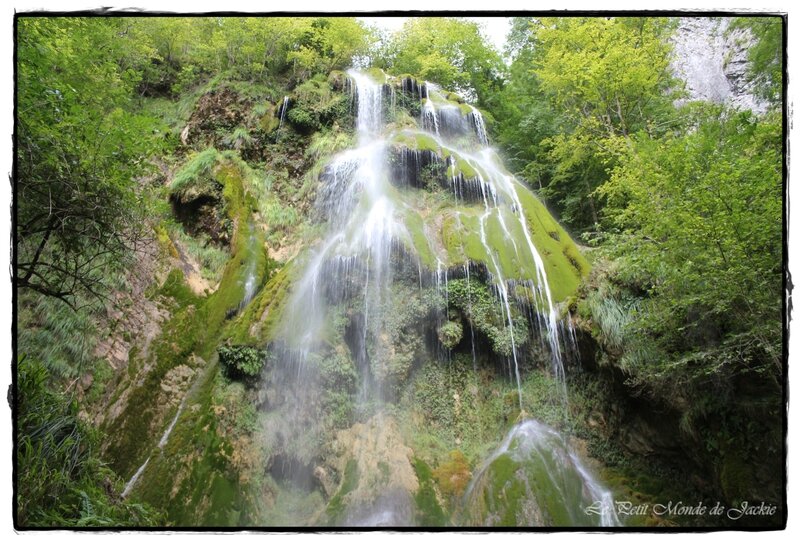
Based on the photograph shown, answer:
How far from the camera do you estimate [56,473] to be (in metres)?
2.64

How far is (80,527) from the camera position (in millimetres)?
2529

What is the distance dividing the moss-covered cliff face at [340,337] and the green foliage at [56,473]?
1.46 metres

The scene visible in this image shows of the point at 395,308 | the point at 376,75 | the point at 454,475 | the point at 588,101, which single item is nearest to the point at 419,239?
the point at 395,308

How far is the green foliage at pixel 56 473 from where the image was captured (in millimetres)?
2537

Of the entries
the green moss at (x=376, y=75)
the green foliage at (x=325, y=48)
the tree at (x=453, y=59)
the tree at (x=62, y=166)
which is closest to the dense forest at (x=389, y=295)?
the tree at (x=62, y=166)

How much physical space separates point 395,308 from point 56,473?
400cm

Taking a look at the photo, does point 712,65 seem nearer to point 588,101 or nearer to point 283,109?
point 588,101

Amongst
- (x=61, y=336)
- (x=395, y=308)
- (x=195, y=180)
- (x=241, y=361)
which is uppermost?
(x=195, y=180)

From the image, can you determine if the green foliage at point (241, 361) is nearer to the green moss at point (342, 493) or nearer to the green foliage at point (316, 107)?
the green moss at point (342, 493)

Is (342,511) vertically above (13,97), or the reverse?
(13,97)

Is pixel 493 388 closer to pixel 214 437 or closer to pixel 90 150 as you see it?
pixel 214 437

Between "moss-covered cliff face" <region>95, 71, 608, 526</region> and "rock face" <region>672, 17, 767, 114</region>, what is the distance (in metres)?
3.49

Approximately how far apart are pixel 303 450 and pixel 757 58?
673 centimetres

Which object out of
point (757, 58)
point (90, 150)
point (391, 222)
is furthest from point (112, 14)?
point (757, 58)
